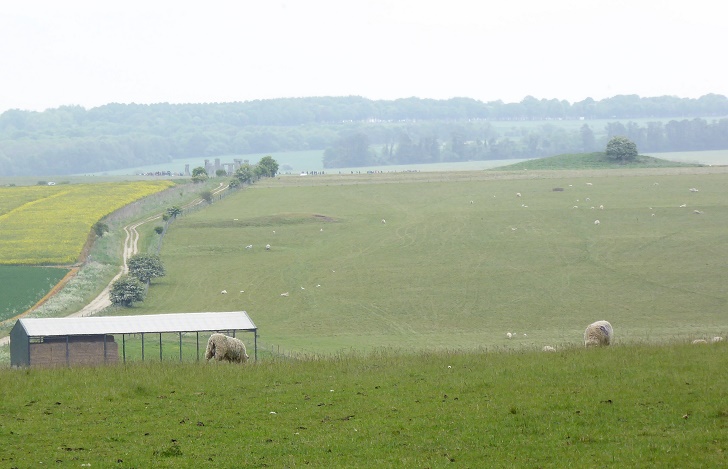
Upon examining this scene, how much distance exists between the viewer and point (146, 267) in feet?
242

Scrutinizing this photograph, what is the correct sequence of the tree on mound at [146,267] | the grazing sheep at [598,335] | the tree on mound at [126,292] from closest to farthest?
the grazing sheep at [598,335] < the tree on mound at [126,292] < the tree on mound at [146,267]

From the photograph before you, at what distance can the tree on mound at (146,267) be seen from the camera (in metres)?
72.9

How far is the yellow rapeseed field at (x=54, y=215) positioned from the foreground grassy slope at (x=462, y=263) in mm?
8088

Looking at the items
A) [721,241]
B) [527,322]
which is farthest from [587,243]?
[527,322]

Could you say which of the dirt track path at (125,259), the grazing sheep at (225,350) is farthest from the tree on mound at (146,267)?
the grazing sheep at (225,350)

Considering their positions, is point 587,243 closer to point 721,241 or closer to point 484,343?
point 721,241

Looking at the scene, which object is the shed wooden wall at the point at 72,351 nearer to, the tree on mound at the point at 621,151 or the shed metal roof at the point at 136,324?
the shed metal roof at the point at 136,324

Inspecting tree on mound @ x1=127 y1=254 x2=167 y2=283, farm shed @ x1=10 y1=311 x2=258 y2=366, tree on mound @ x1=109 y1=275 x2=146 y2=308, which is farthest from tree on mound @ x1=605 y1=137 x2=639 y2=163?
farm shed @ x1=10 y1=311 x2=258 y2=366

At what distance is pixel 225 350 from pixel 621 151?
11117cm

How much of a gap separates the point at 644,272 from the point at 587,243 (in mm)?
11018

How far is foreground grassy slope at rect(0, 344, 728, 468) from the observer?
19.3m

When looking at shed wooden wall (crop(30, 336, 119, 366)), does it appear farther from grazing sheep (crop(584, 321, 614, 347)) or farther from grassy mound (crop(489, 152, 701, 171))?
grassy mound (crop(489, 152, 701, 171))

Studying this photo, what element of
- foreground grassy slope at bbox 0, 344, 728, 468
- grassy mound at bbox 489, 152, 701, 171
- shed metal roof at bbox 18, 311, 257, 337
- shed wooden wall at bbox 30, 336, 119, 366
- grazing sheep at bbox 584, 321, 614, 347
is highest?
grassy mound at bbox 489, 152, 701, 171

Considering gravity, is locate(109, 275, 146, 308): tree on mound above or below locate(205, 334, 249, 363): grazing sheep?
below
